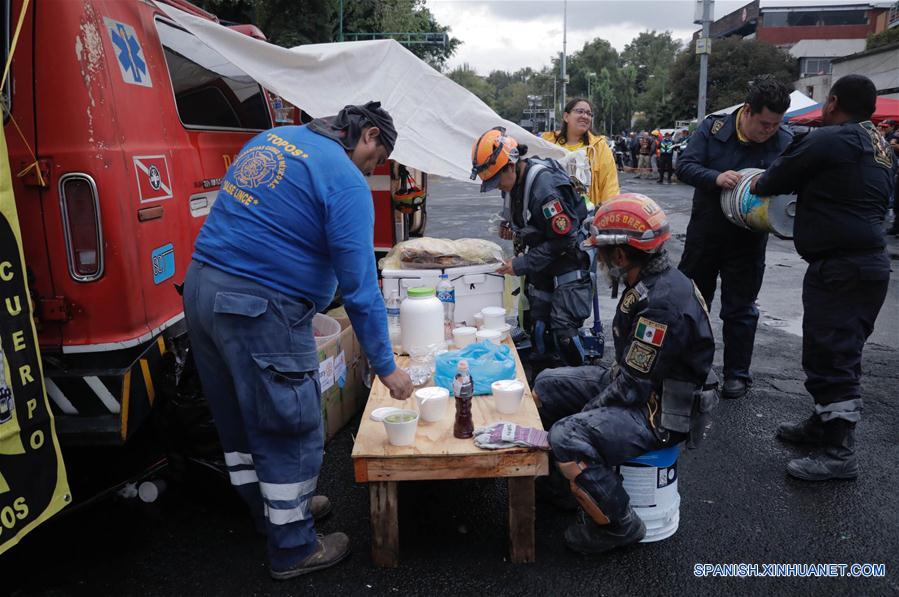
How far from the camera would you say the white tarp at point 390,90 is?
4203 mm

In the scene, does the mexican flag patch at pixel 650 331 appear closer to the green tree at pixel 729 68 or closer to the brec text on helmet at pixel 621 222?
the brec text on helmet at pixel 621 222

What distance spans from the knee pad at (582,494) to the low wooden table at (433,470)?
0.30 ft

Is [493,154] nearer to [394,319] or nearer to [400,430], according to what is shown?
[394,319]

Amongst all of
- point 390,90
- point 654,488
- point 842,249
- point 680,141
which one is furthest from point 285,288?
point 680,141

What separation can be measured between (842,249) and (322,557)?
306 centimetres

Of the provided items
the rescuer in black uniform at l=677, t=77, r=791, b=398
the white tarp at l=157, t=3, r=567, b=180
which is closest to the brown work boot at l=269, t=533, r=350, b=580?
the white tarp at l=157, t=3, r=567, b=180

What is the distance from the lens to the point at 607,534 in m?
2.84

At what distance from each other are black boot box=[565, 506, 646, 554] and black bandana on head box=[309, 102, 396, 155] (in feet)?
6.23

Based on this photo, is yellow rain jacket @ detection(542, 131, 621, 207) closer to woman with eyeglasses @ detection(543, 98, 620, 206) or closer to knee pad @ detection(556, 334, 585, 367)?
woman with eyeglasses @ detection(543, 98, 620, 206)

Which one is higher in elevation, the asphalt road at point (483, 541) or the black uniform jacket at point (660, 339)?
the black uniform jacket at point (660, 339)

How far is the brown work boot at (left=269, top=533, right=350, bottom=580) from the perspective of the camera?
2.75 meters

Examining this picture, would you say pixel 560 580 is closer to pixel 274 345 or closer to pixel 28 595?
pixel 274 345

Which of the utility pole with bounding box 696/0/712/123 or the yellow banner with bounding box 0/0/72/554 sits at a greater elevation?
the utility pole with bounding box 696/0/712/123

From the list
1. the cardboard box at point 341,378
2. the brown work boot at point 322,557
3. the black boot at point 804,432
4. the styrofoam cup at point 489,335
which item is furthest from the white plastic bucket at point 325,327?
the black boot at point 804,432
